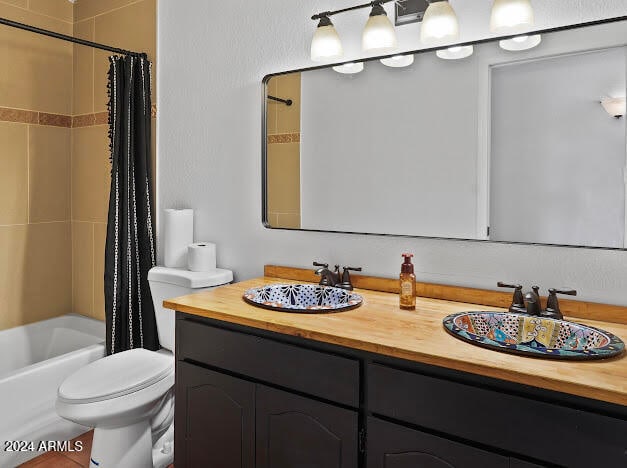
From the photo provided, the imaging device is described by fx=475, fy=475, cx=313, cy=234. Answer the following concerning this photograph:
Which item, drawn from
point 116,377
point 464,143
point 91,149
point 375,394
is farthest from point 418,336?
point 91,149

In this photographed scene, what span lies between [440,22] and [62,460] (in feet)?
8.21

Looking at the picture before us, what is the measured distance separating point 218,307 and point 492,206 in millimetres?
1004

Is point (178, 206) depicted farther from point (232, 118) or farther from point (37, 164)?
point (37, 164)

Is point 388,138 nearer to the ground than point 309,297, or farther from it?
farther from it

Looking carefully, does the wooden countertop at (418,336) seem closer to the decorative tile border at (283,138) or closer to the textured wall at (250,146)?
the textured wall at (250,146)

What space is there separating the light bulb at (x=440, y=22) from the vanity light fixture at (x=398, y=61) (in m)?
0.13

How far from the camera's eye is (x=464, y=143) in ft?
5.56

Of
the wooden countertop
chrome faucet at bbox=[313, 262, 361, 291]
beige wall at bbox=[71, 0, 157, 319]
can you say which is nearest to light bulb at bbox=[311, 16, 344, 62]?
chrome faucet at bbox=[313, 262, 361, 291]

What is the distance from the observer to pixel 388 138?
6.08 ft

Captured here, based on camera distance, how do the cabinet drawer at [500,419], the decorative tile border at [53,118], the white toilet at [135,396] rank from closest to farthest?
the cabinet drawer at [500,419]
the white toilet at [135,396]
the decorative tile border at [53,118]

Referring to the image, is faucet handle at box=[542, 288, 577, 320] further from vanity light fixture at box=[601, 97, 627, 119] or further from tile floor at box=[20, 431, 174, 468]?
tile floor at box=[20, 431, 174, 468]

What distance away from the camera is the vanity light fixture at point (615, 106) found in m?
1.43

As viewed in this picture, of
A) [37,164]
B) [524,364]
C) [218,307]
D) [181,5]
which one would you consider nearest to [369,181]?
[218,307]

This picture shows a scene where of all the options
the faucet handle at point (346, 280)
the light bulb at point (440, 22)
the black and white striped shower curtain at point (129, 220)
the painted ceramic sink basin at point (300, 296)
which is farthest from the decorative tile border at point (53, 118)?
the light bulb at point (440, 22)
